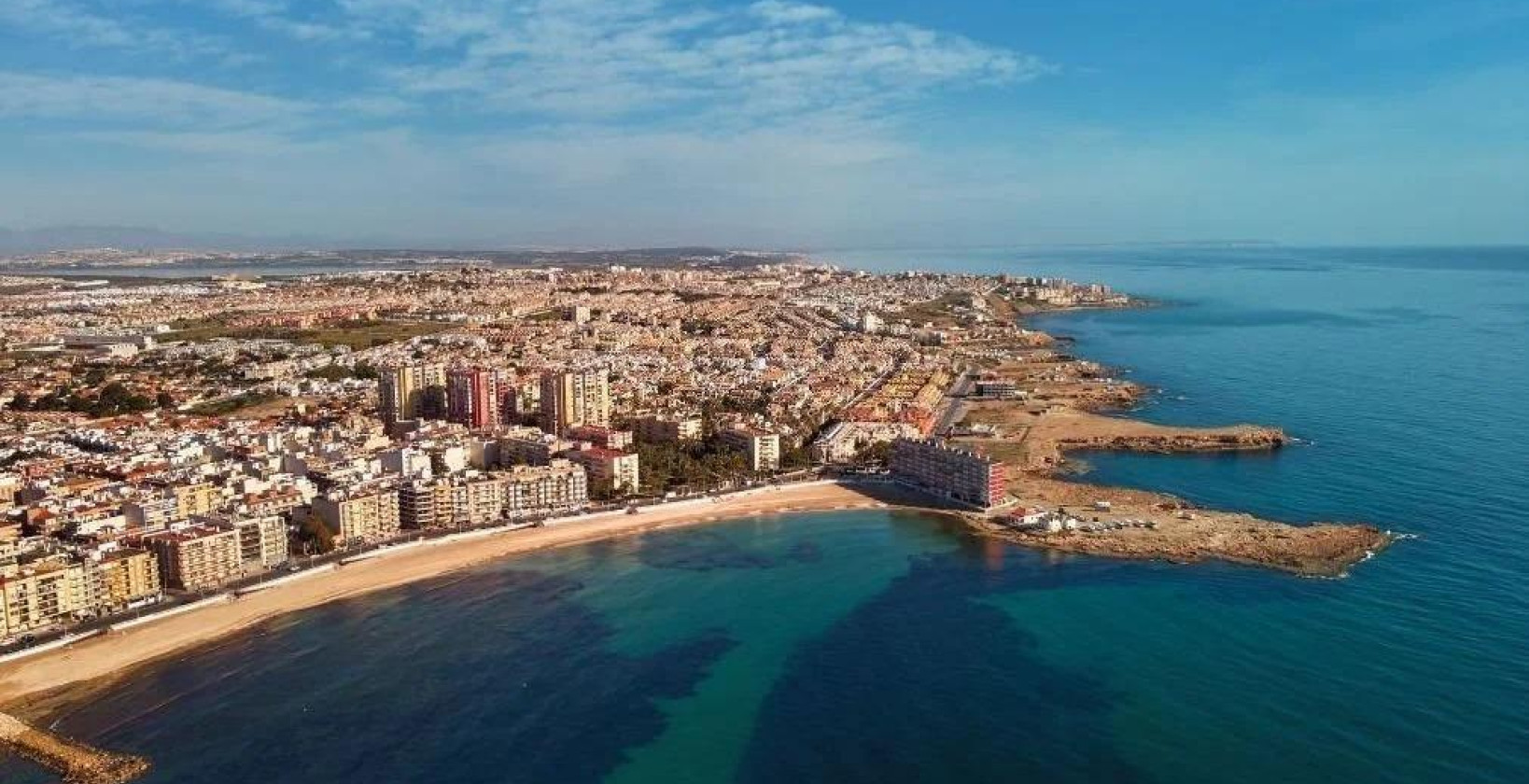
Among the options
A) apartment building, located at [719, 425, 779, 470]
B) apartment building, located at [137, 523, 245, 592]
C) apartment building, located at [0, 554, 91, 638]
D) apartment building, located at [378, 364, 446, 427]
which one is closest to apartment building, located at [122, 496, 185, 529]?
apartment building, located at [137, 523, 245, 592]

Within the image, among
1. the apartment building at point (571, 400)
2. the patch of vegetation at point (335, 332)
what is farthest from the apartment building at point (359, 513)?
the patch of vegetation at point (335, 332)

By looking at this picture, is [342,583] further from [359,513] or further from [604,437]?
[604,437]

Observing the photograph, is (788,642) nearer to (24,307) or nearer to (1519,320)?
(1519,320)

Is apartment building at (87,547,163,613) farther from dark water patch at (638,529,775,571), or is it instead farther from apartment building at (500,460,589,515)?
dark water patch at (638,529,775,571)

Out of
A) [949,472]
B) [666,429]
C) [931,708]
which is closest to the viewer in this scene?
[931,708]

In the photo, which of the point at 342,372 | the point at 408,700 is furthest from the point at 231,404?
the point at 408,700

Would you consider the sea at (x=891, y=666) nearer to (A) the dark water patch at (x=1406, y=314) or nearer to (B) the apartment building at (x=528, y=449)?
(B) the apartment building at (x=528, y=449)

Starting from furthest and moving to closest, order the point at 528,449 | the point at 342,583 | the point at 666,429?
1. the point at 666,429
2. the point at 528,449
3. the point at 342,583
